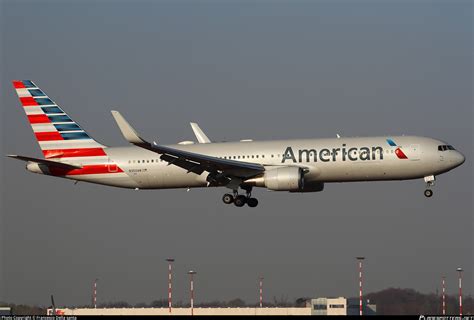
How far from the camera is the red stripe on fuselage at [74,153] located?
265 feet

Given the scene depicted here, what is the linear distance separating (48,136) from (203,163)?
1435 centimetres

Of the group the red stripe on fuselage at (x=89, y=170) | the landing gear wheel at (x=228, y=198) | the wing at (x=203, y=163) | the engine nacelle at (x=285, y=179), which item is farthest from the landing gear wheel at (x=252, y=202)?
the red stripe on fuselage at (x=89, y=170)

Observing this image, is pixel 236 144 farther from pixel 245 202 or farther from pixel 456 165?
pixel 456 165

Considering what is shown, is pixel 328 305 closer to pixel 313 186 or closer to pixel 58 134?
pixel 313 186

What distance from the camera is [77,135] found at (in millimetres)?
82188

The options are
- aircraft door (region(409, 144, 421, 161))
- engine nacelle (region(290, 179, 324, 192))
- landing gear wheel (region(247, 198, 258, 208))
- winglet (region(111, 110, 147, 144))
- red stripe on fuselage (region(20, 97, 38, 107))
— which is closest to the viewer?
winglet (region(111, 110, 147, 144))

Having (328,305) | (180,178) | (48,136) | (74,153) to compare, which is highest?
(48,136)

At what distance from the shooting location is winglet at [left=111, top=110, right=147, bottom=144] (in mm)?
70250

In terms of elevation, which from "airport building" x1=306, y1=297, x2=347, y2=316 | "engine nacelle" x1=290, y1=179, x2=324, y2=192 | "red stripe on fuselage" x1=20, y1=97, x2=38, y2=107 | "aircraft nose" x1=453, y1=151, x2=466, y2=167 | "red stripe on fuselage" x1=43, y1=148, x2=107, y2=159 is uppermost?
"red stripe on fuselage" x1=20, y1=97, x2=38, y2=107

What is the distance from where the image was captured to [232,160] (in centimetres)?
7594

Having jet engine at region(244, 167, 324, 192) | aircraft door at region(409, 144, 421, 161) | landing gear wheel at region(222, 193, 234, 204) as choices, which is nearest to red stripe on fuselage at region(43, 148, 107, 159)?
landing gear wheel at region(222, 193, 234, 204)

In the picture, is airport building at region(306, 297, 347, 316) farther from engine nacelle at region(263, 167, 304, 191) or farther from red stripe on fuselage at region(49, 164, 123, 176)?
red stripe on fuselage at region(49, 164, 123, 176)

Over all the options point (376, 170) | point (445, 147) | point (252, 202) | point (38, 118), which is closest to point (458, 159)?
point (445, 147)

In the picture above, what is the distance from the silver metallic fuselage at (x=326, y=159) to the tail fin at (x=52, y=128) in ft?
14.1
